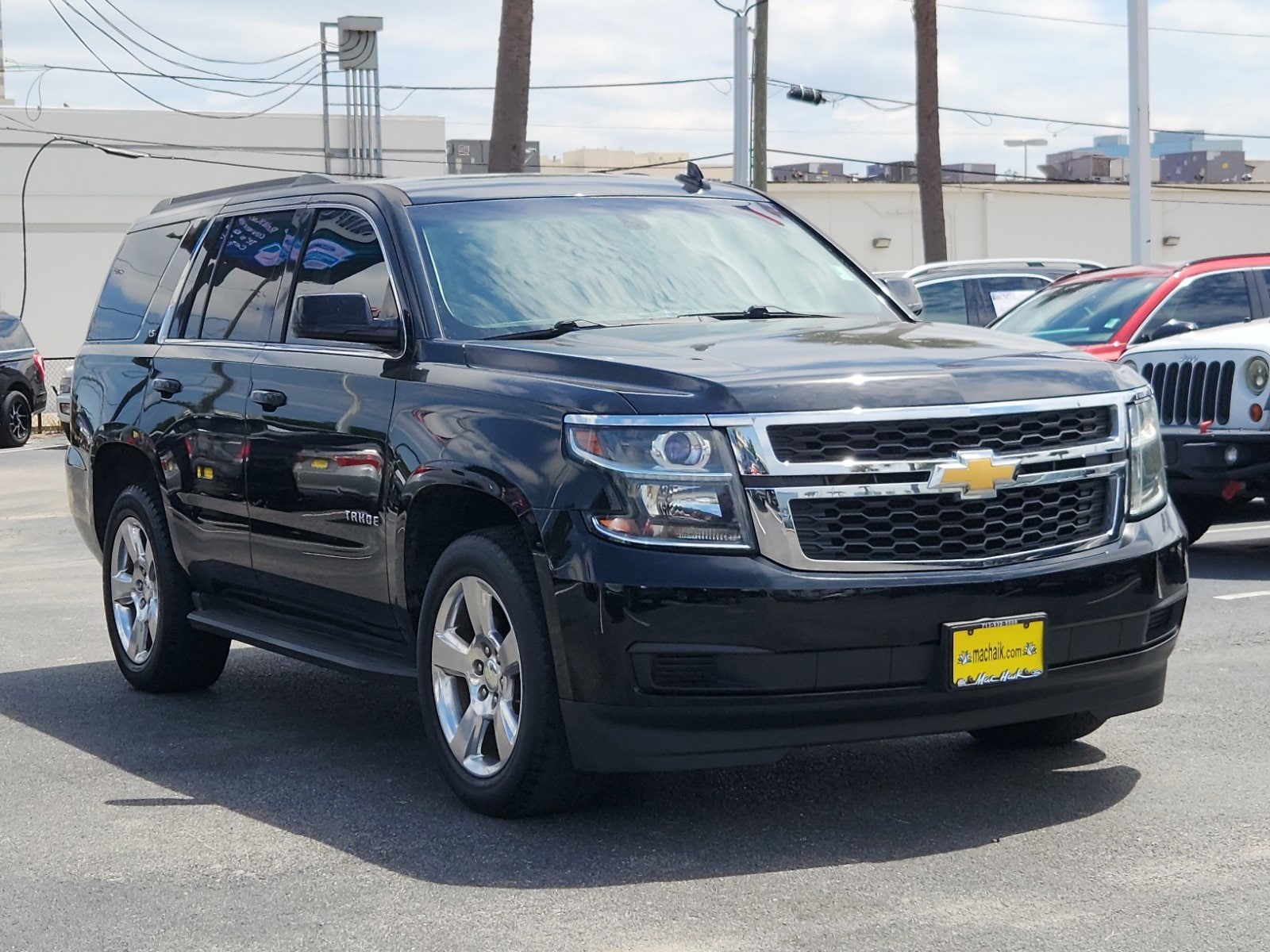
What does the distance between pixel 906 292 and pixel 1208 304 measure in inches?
265

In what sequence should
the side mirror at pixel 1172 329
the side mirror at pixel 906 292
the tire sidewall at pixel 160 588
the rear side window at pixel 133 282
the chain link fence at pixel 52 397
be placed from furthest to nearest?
the chain link fence at pixel 52 397
the side mirror at pixel 1172 329
the rear side window at pixel 133 282
the tire sidewall at pixel 160 588
the side mirror at pixel 906 292

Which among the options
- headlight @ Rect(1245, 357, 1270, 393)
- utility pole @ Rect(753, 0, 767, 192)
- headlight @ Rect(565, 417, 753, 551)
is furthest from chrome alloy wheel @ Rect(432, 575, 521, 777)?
utility pole @ Rect(753, 0, 767, 192)

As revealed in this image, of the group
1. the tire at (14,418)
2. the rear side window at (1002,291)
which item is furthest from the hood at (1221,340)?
the tire at (14,418)

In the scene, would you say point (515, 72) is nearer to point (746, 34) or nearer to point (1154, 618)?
point (746, 34)

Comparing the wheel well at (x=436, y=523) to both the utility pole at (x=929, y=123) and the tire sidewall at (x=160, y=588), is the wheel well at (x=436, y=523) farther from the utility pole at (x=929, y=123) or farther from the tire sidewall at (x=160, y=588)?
the utility pole at (x=929, y=123)

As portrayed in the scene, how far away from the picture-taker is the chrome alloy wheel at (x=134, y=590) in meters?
7.82

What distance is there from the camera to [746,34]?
29.9 m

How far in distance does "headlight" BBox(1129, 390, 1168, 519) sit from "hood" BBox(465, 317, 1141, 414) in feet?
0.29

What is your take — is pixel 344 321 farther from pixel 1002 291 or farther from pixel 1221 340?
pixel 1002 291

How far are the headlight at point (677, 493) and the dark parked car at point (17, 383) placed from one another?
20.7 meters

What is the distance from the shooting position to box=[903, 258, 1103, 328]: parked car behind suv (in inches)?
764

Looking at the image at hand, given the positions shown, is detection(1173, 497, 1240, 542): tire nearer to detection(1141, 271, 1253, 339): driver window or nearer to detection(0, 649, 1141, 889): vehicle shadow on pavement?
detection(1141, 271, 1253, 339): driver window

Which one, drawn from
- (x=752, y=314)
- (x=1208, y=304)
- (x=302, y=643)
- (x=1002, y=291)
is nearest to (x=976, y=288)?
(x=1002, y=291)


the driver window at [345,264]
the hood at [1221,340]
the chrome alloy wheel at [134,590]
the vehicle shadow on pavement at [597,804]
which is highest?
the driver window at [345,264]
